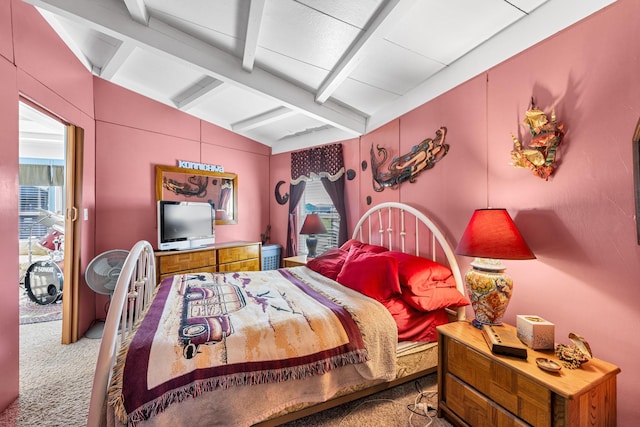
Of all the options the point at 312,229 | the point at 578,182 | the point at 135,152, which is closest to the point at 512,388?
the point at 578,182

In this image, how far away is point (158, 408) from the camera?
107cm

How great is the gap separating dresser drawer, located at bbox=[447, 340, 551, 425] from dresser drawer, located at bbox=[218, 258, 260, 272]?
2943 millimetres

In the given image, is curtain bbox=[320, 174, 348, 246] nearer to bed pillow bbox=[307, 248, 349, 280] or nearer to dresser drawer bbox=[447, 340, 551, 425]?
bed pillow bbox=[307, 248, 349, 280]

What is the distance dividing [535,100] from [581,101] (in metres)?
0.24

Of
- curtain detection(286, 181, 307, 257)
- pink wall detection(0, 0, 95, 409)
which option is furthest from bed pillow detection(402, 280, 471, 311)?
pink wall detection(0, 0, 95, 409)

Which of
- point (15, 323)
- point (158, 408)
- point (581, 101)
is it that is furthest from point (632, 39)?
point (15, 323)

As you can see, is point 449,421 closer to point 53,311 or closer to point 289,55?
point 289,55

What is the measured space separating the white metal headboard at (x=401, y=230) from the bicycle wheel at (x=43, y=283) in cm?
416

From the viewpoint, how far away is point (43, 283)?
362cm

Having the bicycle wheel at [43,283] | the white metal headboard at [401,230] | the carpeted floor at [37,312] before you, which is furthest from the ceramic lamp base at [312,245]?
the bicycle wheel at [43,283]

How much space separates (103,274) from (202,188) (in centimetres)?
162

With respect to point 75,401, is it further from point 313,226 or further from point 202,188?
point 202,188

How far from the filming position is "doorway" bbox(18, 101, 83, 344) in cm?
263

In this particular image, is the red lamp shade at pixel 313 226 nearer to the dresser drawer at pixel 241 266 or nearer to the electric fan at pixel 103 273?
the dresser drawer at pixel 241 266
